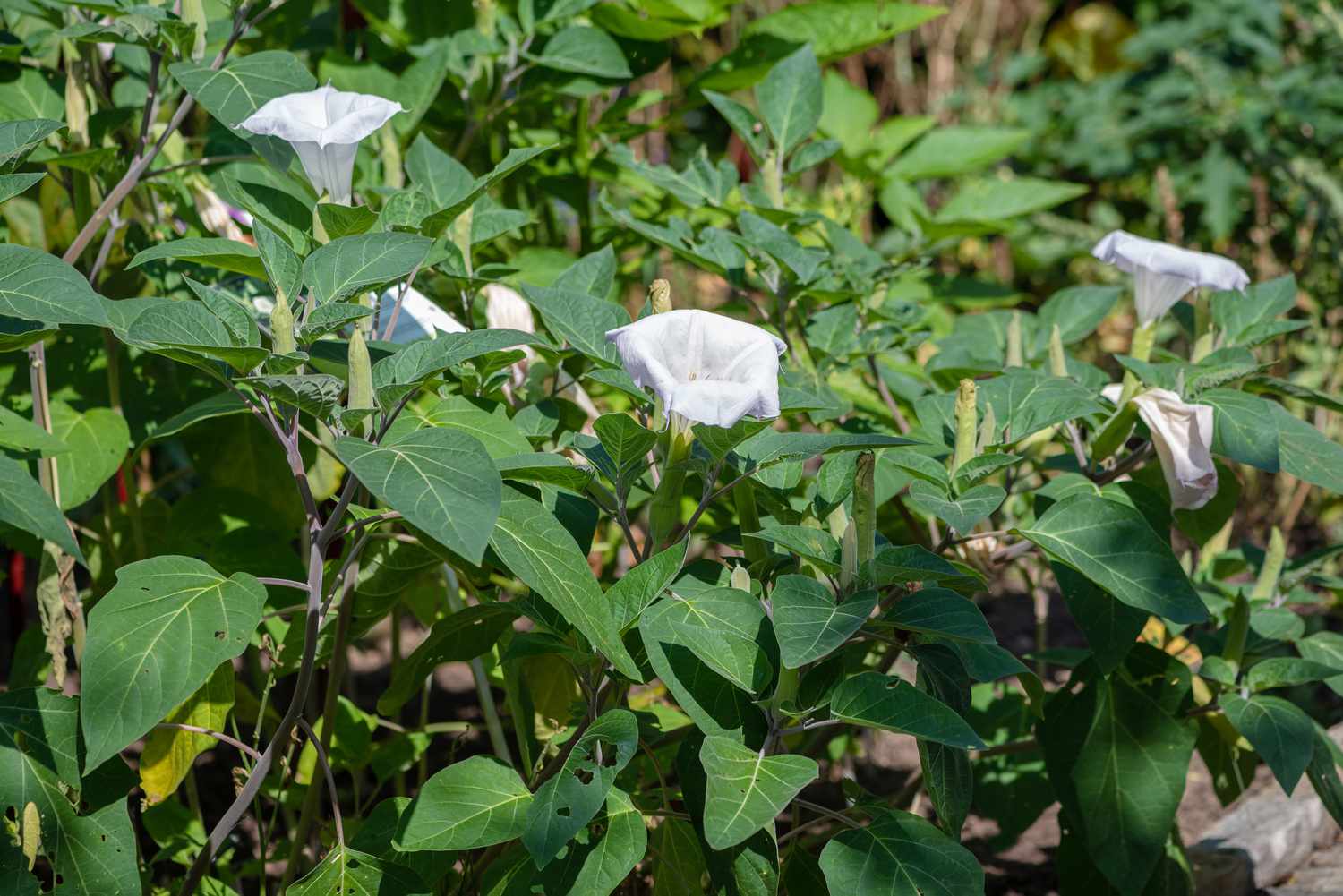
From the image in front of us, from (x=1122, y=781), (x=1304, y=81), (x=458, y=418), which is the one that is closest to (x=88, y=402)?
(x=458, y=418)

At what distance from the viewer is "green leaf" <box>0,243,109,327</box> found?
1.03m

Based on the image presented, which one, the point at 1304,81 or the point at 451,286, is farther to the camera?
the point at 1304,81

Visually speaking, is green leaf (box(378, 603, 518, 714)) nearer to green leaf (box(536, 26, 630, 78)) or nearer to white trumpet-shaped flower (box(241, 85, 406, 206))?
white trumpet-shaped flower (box(241, 85, 406, 206))

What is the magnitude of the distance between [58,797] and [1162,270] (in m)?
1.34

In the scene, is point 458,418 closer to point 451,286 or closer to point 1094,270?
point 451,286

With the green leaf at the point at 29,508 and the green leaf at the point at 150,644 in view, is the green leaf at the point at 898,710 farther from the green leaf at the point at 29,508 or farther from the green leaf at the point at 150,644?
the green leaf at the point at 29,508

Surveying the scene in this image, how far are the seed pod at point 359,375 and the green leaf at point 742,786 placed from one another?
Answer: 0.41 m

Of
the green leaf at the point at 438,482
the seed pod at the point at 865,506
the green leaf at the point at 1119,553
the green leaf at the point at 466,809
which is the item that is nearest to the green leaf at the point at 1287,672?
the green leaf at the point at 1119,553

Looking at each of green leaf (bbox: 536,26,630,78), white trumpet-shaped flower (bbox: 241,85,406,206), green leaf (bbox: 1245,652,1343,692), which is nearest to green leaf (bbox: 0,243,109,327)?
white trumpet-shaped flower (bbox: 241,85,406,206)

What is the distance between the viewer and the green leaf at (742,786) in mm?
926

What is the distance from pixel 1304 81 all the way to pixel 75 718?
399 centimetres

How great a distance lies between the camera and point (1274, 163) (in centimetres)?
363

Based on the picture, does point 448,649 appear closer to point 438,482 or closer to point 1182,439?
point 438,482

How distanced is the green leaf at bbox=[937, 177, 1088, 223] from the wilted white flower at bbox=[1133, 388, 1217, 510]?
839 mm
